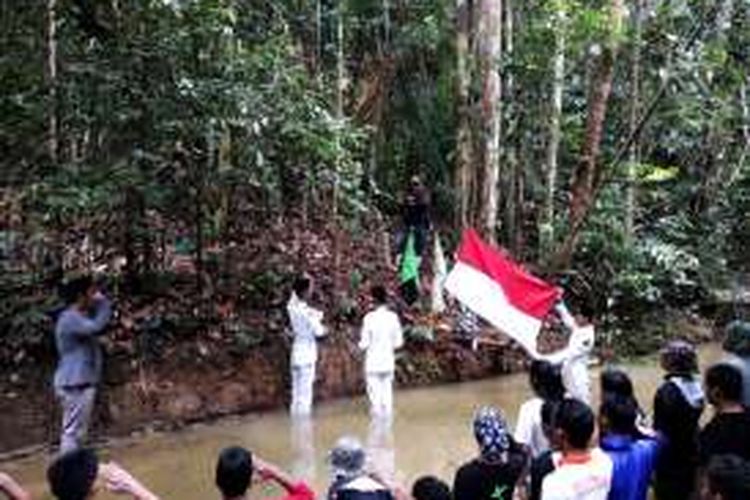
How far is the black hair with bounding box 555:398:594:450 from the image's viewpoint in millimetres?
5270

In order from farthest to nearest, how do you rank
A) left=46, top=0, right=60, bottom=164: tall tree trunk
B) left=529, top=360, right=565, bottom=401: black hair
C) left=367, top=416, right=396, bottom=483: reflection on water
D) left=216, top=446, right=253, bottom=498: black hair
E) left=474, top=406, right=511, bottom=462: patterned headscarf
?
left=46, top=0, right=60, bottom=164: tall tree trunk
left=367, top=416, right=396, bottom=483: reflection on water
left=529, top=360, right=565, bottom=401: black hair
left=474, top=406, right=511, bottom=462: patterned headscarf
left=216, top=446, right=253, bottom=498: black hair

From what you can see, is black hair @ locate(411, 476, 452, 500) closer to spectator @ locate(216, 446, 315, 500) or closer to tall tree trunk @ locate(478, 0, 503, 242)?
spectator @ locate(216, 446, 315, 500)

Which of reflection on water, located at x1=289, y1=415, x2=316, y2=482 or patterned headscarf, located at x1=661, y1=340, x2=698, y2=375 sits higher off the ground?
patterned headscarf, located at x1=661, y1=340, x2=698, y2=375

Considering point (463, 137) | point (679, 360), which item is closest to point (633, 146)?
point (463, 137)

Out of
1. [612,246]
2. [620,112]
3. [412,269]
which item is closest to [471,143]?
[412,269]

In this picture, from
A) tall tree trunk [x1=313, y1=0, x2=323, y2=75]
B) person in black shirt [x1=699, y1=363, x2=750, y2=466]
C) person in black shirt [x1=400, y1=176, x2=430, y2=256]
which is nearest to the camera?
person in black shirt [x1=699, y1=363, x2=750, y2=466]

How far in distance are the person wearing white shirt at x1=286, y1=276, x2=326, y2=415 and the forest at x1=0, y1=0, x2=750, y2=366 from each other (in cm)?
106

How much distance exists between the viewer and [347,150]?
14.0 m

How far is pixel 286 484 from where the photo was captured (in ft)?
18.0

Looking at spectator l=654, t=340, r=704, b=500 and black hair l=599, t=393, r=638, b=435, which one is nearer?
black hair l=599, t=393, r=638, b=435

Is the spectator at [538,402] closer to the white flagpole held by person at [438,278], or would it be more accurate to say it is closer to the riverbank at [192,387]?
the riverbank at [192,387]

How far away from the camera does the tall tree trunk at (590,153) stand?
611 inches

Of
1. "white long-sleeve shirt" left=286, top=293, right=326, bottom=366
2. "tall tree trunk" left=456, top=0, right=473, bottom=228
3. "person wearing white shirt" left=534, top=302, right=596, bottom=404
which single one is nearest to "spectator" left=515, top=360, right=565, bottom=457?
"person wearing white shirt" left=534, top=302, right=596, bottom=404

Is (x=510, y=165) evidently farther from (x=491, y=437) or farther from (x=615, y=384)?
(x=491, y=437)
